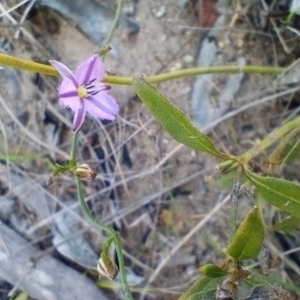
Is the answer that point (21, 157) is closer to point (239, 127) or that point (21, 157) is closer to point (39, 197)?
point (39, 197)

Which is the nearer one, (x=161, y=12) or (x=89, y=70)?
(x=89, y=70)

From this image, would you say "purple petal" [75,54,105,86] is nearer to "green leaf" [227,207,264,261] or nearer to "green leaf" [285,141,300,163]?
"green leaf" [227,207,264,261]

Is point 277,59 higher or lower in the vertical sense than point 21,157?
higher

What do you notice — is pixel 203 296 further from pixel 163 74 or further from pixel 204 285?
pixel 163 74

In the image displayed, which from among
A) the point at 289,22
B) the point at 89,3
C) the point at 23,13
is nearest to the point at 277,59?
the point at 289,22

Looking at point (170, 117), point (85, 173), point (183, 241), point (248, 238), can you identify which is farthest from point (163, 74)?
point (183, 241)

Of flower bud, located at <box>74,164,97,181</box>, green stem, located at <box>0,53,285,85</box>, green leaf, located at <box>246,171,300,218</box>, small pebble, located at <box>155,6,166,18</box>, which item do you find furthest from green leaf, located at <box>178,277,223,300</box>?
small pebble, located at <box>155,6,166,18</box>

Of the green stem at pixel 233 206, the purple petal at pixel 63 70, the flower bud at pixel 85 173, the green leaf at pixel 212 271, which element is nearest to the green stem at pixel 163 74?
the purple petal at pixel 63 70
